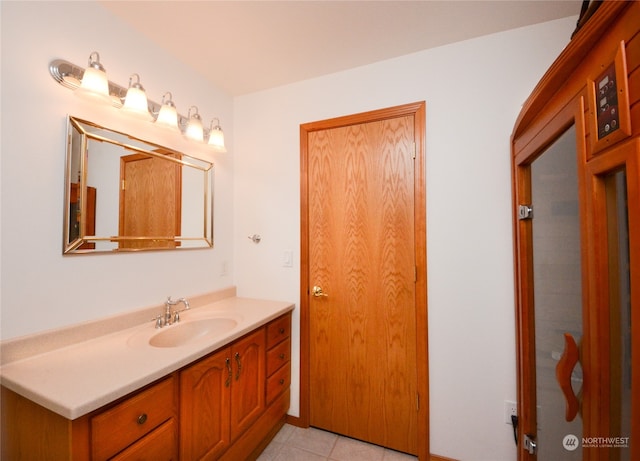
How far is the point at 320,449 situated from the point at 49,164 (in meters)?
2.10

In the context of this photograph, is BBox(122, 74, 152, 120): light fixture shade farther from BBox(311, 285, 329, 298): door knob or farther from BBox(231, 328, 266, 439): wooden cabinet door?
BBox(311, 285, 329, 298): door knob

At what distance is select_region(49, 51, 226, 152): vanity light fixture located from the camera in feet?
3.68

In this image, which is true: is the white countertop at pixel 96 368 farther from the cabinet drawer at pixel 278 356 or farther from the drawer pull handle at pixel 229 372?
the cabinet drawer at pixel 278 356

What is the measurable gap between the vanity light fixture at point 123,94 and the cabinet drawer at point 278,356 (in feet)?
4.69

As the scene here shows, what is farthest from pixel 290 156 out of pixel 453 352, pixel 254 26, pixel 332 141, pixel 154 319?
pixel 453 352

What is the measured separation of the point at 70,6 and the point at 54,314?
4.52ft

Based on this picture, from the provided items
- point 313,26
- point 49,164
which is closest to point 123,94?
point 49,164

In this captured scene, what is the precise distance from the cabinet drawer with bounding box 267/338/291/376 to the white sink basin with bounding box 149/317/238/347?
329 mm

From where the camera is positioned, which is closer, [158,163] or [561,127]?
[561,127]

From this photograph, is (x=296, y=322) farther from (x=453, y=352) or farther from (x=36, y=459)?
(x=36, y=459)

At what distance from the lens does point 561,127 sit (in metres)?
0.84

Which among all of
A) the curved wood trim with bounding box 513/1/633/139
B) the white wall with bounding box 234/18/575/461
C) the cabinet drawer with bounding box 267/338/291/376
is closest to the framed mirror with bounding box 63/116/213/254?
the cabinet drawer with bounding box 267/338/291/376

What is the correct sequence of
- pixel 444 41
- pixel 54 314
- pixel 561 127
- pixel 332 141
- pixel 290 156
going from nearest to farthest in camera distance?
pixel 561 127
pixel 54 314
pixel 444 41
pixel 332 141
pixel 290 156

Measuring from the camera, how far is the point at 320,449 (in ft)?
5.32
